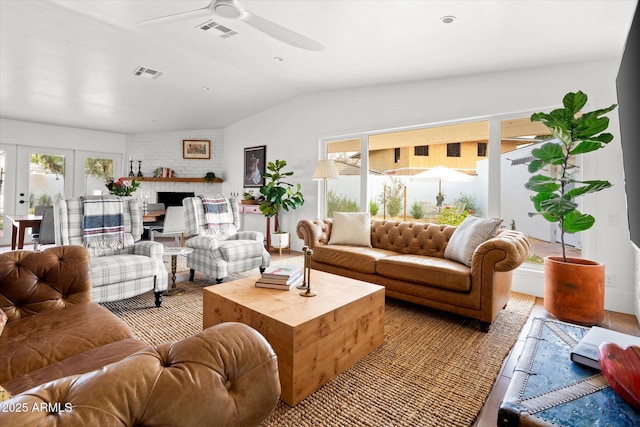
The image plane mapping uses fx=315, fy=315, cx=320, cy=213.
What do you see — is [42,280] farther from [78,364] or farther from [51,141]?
[51,141]

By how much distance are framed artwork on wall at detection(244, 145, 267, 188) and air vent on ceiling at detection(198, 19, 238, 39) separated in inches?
122

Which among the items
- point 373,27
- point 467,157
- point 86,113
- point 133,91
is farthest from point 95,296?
point 86,113

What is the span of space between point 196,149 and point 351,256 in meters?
5.53

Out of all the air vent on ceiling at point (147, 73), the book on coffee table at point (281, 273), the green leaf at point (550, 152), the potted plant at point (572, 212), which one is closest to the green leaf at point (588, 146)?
the potted plant at point (572, 212)

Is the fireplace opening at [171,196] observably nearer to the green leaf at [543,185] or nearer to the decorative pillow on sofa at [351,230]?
the decorative pillow on sofa at [351,230]

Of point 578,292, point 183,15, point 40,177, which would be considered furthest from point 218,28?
point 40,177

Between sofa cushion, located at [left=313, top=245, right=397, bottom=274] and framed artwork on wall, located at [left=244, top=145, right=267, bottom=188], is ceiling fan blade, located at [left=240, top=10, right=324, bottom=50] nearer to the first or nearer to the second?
sofa cushion, located at [left=313, top=245, right=397, bottom=274]

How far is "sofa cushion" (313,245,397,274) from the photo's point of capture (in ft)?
10.7

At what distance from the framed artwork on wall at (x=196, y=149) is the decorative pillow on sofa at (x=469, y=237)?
608 cm

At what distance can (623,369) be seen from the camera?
1034 millimetres

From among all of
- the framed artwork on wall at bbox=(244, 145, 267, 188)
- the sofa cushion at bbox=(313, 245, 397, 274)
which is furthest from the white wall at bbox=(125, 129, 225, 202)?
the sofa cushion at bbox=(313, 245, 397, 274)

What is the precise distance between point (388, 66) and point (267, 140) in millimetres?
3142

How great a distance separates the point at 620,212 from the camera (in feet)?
9.77

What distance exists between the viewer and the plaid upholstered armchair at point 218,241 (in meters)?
3.43
